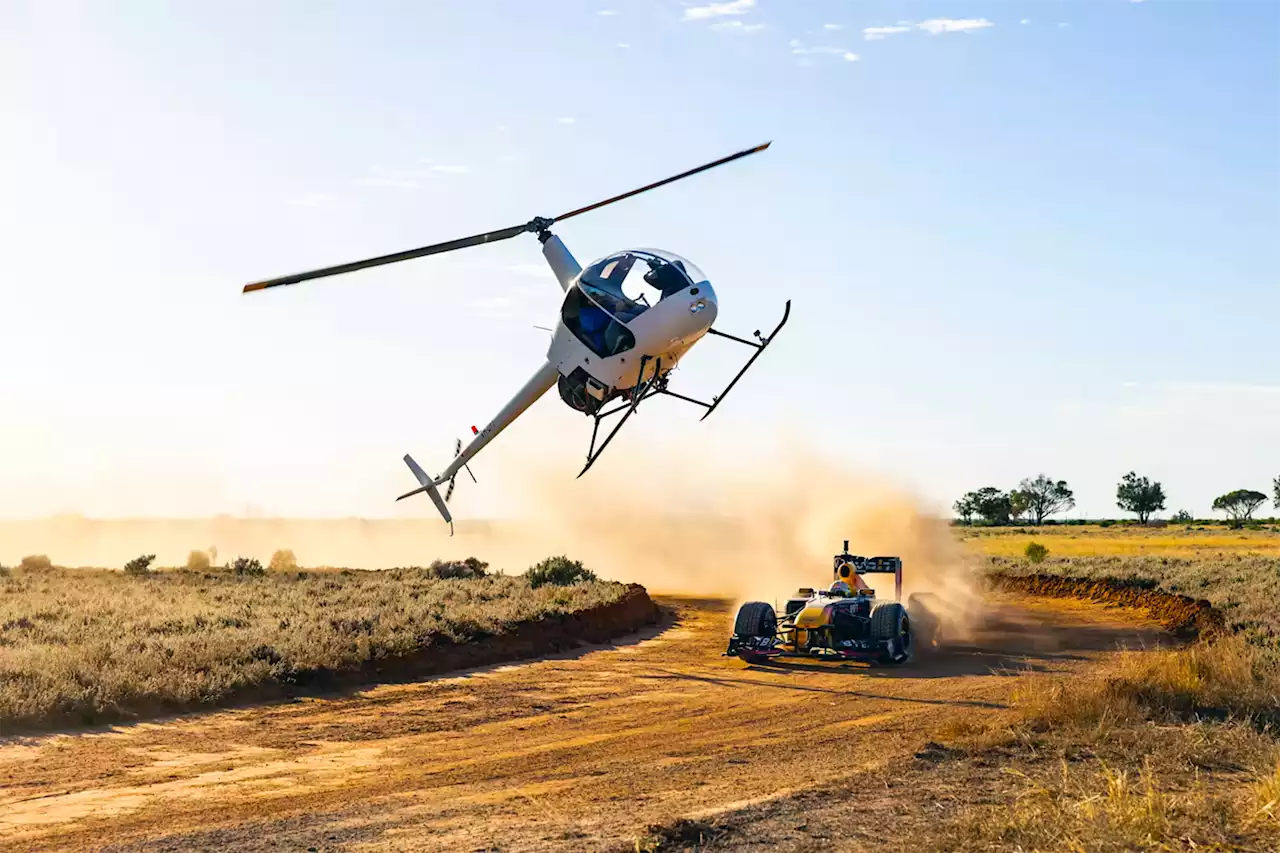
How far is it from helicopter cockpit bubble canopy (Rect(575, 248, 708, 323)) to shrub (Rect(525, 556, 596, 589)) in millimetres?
16031

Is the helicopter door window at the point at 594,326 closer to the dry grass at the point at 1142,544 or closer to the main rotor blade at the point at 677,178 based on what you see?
the main rotor blade at the point at 677,178

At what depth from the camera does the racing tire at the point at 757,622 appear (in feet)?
70.5

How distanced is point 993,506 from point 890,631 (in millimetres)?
108615

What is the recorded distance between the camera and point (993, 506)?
124 meters

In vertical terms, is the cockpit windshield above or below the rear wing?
above

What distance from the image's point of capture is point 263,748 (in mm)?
14070

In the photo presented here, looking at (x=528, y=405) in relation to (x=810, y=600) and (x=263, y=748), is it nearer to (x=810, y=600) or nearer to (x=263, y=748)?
(x=810, y=600)

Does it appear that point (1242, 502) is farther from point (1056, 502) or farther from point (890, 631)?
point (890, 631)

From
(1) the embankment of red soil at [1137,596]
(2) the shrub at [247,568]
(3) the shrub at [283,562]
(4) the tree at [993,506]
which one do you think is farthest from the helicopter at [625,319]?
(4) the tree at [993,506]

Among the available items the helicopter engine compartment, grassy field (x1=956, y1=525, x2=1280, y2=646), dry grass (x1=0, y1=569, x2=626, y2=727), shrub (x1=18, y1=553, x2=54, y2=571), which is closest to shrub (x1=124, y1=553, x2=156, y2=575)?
shrub (x1=18, y1=553, x2=54, y2=571)

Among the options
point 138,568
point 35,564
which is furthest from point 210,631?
point 35,564

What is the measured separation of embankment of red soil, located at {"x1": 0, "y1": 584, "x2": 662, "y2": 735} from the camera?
627 inches

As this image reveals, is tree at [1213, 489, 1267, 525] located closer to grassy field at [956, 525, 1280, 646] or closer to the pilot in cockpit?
grassy field at [956, 525, 1280, 646]

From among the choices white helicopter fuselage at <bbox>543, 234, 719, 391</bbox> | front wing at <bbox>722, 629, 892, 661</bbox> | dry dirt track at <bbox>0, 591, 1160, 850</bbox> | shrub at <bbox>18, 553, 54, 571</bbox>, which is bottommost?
dry dirt track at <bbox>0, 591, 1160, 850</bbox>
